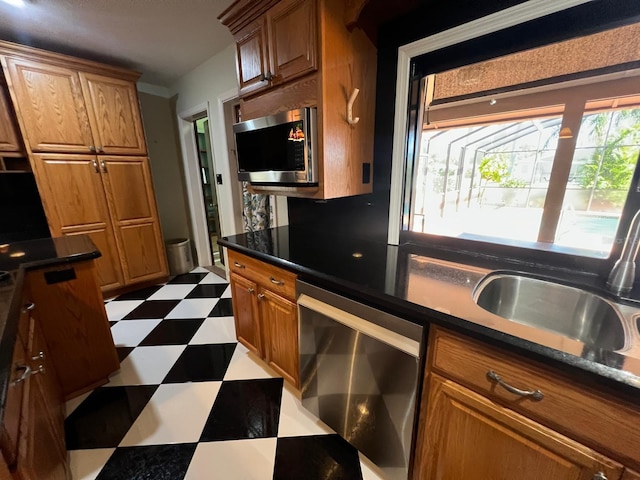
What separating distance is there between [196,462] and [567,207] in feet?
6.72

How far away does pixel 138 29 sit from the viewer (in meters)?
1.94

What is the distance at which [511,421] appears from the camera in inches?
28.4

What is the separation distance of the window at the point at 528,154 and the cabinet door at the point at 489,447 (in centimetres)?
76

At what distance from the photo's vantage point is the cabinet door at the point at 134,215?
8.44ft

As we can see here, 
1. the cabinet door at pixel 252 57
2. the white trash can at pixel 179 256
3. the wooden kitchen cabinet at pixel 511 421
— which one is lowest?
the white trash can at pixel 179 256

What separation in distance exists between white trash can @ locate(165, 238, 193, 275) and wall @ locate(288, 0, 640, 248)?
2.21 metres

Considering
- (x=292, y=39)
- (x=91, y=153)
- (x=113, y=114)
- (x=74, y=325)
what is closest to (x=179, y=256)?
(x=91, y=153)

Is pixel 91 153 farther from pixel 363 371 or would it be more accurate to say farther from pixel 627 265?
pixel 627 265

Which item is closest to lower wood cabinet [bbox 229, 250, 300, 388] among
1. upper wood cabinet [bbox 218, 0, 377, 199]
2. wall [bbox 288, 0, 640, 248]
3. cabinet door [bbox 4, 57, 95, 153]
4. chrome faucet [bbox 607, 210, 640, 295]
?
upper wood cabinet [bbox 218, 0, 377, 199]

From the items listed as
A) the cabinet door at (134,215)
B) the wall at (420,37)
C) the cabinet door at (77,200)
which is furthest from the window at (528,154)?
the cabinet door at (77,200)

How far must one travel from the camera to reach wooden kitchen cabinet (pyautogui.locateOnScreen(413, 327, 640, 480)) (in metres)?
0.60

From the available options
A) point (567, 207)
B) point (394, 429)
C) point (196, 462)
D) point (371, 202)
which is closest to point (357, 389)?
point (394, 429)

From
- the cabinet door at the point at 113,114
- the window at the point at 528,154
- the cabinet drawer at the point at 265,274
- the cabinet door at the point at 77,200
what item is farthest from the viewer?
the cabinet door at the point at 113,114

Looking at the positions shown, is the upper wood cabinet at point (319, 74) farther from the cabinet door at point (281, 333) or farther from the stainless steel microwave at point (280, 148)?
the cabinet door at point (281, 333)
